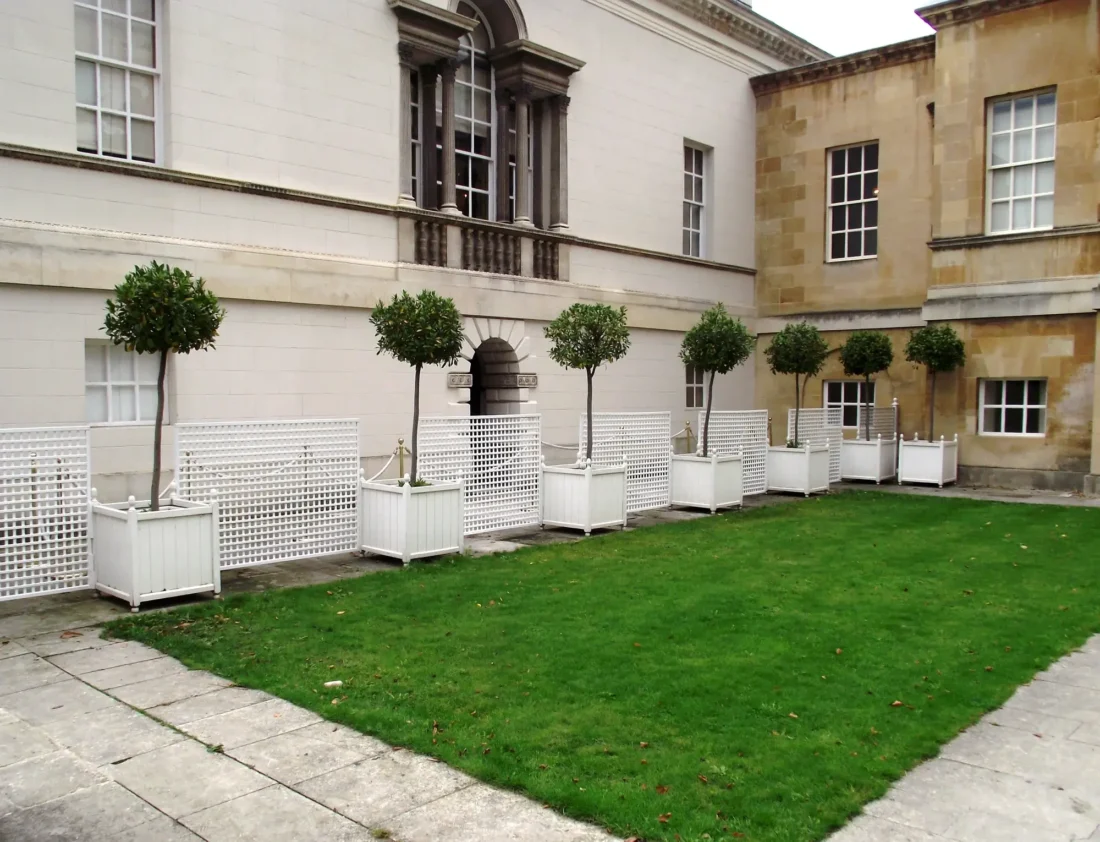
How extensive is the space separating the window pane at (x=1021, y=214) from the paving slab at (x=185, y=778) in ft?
56.9

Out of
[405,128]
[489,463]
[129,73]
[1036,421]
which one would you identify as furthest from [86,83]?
[1036,421]

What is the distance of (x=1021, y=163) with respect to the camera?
17.3 m

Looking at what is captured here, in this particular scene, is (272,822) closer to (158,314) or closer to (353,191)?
(158,314)

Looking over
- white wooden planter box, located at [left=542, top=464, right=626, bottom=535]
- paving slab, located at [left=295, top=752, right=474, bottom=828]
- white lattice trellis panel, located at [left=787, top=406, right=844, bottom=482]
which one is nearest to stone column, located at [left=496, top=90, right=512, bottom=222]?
white wooden planter box, located at [left=542, top=464, right=626, bottom=535]

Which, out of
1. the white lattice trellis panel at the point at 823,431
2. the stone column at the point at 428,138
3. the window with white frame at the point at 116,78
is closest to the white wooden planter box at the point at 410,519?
the window with white frame at the point at 116,78

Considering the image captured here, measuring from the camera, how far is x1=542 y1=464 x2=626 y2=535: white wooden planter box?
12.2m

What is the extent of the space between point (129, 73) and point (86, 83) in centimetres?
58

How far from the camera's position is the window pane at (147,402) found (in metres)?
11.9

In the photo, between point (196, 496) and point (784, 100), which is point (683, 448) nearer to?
point (784, 100)

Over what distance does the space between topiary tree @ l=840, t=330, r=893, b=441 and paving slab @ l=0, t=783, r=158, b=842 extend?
16.4 m

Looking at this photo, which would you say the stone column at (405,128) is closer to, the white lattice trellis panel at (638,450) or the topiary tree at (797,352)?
the white lattice trellis panel at (638,450)

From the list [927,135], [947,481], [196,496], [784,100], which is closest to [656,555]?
[196,496]

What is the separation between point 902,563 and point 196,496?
7483 millimetres

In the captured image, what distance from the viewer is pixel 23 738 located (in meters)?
5.05
